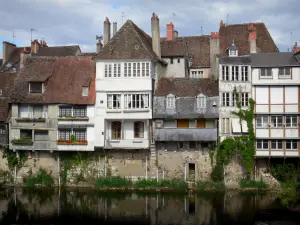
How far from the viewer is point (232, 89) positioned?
4500cm

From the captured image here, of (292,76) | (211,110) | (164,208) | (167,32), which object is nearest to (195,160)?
(211,110)

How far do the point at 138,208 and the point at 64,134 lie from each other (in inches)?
514

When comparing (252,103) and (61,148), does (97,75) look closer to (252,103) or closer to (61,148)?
(61,148)

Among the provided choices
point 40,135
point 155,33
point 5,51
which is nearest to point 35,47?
point 5,51

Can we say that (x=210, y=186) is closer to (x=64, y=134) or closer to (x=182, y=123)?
(x=182, y=123)

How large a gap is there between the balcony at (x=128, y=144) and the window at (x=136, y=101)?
337 centimetres

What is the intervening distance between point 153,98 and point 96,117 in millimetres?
6040

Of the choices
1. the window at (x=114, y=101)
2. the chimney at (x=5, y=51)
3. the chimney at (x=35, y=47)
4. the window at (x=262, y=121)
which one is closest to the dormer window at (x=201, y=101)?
the window at (x=262, y=121)

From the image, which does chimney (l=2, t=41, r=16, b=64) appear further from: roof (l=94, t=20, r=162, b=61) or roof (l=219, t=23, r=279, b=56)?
roof (l=219, t=23, r=279, b=56)

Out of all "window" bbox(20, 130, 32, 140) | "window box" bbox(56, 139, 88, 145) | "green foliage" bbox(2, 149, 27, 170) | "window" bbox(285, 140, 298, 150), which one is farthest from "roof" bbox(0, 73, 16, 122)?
"window" bbox(285, 140, 298, 150)

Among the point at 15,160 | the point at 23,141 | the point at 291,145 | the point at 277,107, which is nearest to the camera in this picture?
the point at 291,145

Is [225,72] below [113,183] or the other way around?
the other way around

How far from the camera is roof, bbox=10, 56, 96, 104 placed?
4666cm

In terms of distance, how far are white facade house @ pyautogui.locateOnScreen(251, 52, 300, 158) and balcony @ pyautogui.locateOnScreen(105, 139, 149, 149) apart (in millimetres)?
10873
